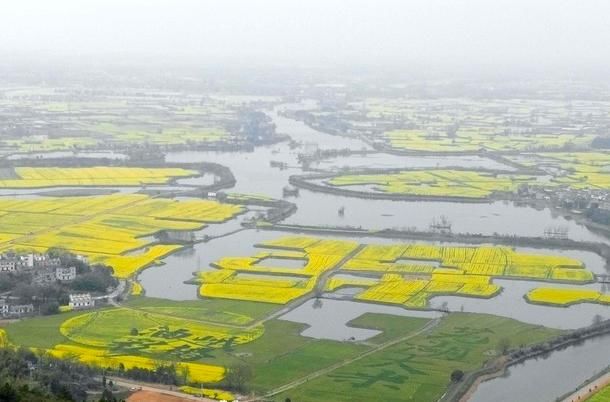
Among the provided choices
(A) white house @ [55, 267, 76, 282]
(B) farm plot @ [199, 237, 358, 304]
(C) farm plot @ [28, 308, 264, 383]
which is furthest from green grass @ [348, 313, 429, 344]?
(A) white house @ [55, 267, 76, 282]

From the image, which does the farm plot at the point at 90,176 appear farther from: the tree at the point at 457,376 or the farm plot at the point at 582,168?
the tree at the point at 457,376

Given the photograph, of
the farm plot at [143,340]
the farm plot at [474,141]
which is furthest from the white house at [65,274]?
the farm plot at [474,141]

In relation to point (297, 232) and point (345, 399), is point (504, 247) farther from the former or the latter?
point (345, 399)

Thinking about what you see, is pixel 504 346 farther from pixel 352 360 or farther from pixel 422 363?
pixel 352 360

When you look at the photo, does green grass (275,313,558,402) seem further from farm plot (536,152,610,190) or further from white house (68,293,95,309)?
farm plot (536,152,610,190)

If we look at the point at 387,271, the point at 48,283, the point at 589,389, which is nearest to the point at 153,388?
the point at 48,283

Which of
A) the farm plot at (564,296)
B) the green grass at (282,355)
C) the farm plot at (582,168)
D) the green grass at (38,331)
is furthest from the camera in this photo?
the farm plot at (582,168)

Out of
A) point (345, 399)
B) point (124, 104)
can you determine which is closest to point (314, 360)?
point (345, 399)
